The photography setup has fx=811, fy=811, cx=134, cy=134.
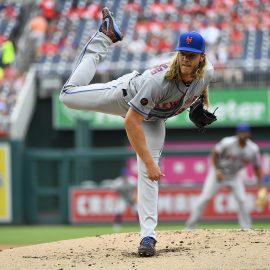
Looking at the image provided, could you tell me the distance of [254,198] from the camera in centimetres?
1448

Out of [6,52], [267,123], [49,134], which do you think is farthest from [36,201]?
[267,123]

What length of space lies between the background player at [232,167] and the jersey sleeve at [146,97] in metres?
5.82

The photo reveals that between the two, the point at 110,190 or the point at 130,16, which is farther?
the point at 130,16

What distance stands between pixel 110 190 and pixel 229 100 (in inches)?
134

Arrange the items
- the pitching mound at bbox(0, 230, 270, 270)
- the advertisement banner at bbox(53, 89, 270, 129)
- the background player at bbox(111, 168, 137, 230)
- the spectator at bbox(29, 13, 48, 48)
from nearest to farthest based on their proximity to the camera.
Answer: the pitching mound at bbox(0, 230, 270, 270)
the background player at bbox(111, 168, 137, 230)
the advertisement banner at bbox(53, 89, 270, 129)
the spectator at bbox(29, 13, 48, 48)

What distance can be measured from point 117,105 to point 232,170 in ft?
19.7

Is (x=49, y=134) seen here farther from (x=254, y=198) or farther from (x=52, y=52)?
(x=254, y=198)

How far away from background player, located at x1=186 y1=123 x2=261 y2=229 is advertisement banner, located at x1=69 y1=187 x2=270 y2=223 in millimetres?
2472

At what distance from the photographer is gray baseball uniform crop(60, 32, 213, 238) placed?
5.96 meters

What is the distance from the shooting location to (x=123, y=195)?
14.4 metres

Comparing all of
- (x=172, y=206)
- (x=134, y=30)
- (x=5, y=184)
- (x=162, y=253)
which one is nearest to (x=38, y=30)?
(x=134, y=30)

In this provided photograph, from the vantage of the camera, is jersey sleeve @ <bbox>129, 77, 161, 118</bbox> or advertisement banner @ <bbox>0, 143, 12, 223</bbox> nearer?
jersey sleeve @ <bbox>129, 77, 161, 118</bbox>

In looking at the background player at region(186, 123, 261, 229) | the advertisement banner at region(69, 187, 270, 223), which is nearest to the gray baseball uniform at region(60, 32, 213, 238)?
the background player at region(186, 123, 261, 229)

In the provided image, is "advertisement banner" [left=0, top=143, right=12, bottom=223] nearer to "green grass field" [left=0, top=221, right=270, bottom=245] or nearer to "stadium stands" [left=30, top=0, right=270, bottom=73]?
"green grass field" [left=0, top=221, right=270, bottom=245]
